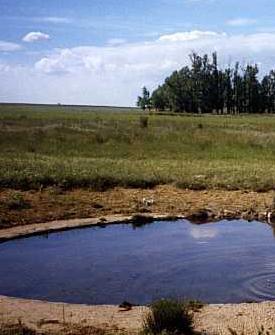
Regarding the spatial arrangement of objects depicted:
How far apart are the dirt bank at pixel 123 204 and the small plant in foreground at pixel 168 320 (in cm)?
837

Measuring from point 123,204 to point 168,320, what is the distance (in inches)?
406

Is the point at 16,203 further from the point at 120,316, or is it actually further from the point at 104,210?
the point at 120,316

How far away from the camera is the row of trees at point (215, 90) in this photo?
4581 inches

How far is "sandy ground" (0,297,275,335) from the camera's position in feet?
26.6

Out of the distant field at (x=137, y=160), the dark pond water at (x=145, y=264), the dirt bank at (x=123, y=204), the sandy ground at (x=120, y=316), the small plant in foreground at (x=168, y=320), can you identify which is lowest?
the dark pond water at (x=145, y=264)

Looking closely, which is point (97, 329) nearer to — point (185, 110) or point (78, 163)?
point (78, 163)

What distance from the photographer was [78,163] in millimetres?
Answer: 23453

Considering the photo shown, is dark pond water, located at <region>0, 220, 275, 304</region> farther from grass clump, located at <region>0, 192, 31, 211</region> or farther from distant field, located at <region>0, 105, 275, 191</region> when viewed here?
distant field, located at <region>0, 105, 275, 191</region>

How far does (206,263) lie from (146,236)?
9.41 ft

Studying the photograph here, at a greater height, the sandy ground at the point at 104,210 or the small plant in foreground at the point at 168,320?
the small plant in foreground at the point at 168,320

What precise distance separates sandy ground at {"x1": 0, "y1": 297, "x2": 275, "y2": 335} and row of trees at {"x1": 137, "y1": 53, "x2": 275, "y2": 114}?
351 ft

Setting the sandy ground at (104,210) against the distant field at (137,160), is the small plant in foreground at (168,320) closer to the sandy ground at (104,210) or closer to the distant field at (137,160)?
the sandy ground at (104,210)

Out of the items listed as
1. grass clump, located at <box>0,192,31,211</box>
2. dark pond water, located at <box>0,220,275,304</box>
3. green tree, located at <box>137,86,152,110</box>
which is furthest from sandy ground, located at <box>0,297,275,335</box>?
green tree, located at <box>137,86,152,110</box>

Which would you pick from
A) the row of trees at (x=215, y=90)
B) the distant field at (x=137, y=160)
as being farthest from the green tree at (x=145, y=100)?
the distant field at (x=137, y=160)
